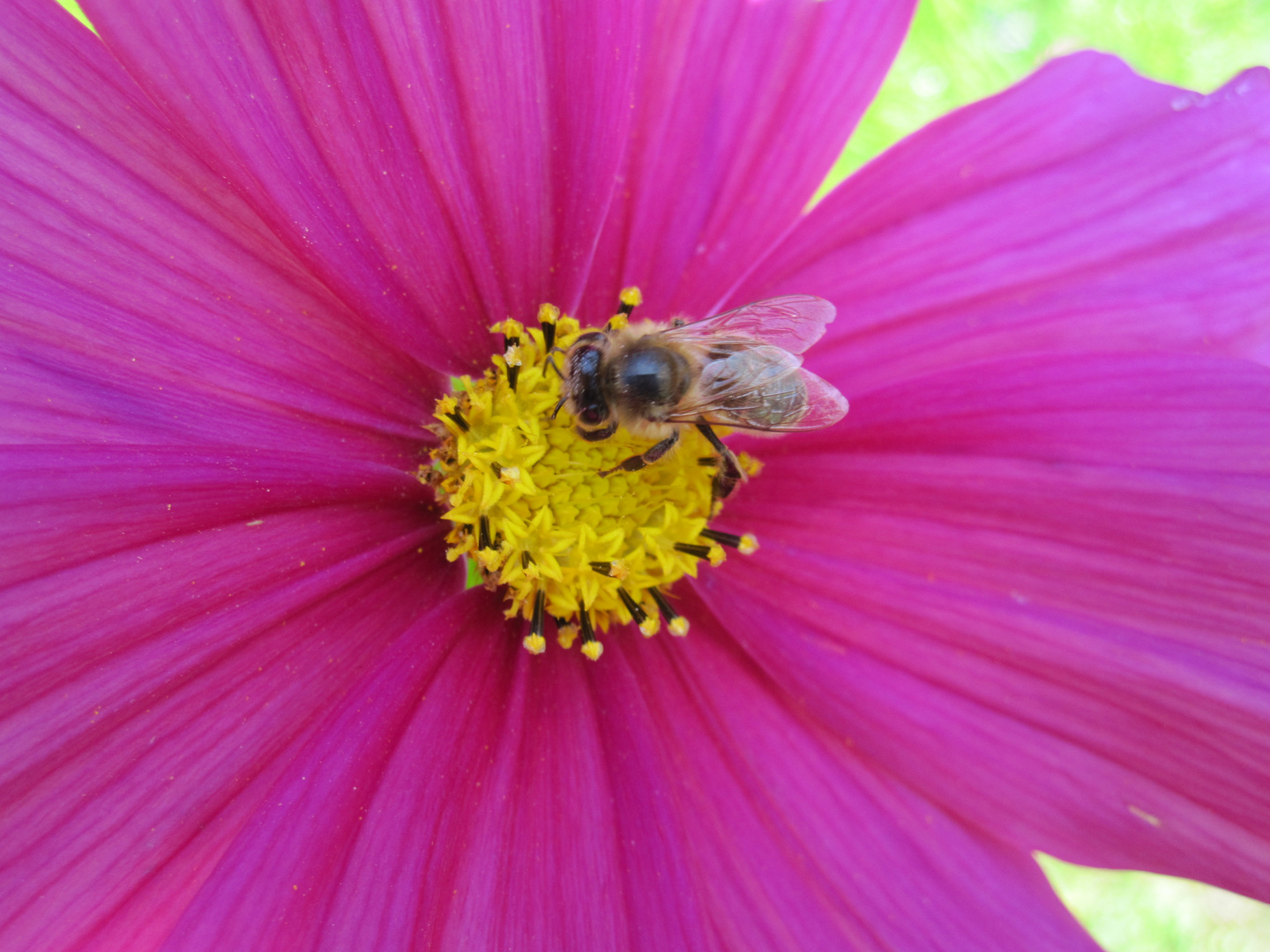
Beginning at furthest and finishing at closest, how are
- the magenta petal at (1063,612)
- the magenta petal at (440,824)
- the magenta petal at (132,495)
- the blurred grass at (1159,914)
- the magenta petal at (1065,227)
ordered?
the blurred grass at (1159,914) < the magenta petal at (1065,227) < the magenta petal at (1063,612) < the magenta petal at (440,824) < the magenta petal at (132,495)

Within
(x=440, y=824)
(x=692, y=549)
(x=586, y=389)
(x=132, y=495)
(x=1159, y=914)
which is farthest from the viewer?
(x=1159, y=914)

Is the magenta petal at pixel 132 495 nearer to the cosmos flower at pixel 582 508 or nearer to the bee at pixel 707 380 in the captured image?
the cosmos flower at pixel 582 508

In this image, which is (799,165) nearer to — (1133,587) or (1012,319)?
(1012,319)

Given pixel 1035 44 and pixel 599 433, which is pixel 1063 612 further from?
Answer: pixel 1035 44

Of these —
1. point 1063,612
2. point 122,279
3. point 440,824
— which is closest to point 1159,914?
point 1063,612

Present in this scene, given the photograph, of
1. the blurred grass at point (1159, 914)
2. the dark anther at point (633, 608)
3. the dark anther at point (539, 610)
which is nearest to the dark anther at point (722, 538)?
the dark anther at point (633, 608)

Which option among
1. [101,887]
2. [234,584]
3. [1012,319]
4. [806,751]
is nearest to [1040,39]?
[1012,319]

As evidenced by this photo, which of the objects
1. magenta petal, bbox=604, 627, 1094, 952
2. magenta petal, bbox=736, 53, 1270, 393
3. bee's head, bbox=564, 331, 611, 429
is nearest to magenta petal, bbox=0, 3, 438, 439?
bee's head, bbox=564, 331, 611, 429
